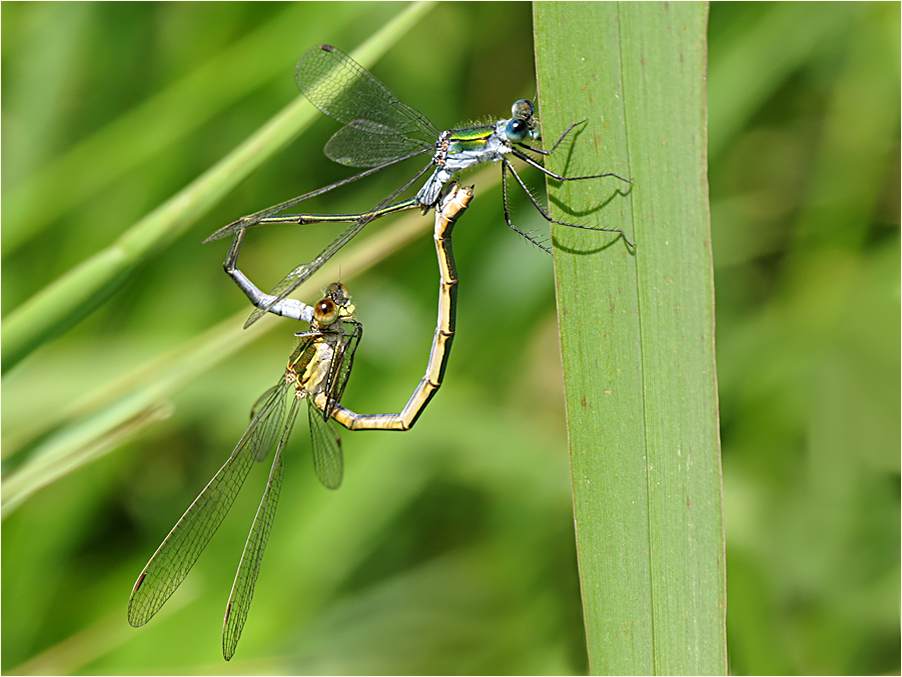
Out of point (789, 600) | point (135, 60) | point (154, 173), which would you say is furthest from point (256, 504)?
point (789, 600)

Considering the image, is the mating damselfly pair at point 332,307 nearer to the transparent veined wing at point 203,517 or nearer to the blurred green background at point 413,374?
Result: the transparent veined wing at point 203,517

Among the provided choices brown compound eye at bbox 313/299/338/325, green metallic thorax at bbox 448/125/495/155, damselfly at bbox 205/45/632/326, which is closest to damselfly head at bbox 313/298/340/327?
brown compound eye at bbox 313/299/338/325

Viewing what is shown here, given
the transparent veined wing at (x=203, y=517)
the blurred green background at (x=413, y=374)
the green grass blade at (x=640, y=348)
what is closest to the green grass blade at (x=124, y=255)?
the green grass blade at (x=640, y=348)

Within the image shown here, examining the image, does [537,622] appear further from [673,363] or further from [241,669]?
[673,363]

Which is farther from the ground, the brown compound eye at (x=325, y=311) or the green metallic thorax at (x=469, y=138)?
the green metallic thorax at (x=469, y=138)

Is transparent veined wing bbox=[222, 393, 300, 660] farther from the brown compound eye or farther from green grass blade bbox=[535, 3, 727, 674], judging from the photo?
green grass blade bbox=[535, 3, 727, 674]

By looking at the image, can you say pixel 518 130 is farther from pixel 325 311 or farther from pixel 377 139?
pixel 325 311
